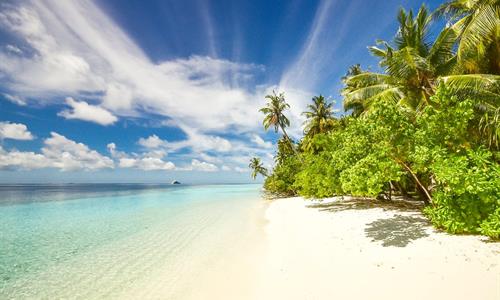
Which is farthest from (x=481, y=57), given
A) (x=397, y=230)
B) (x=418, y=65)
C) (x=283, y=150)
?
(x=283, y=150)

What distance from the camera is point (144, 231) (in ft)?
46.2

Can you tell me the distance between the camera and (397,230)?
351 inches

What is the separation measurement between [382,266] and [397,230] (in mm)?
3486

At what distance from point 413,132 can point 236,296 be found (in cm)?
704

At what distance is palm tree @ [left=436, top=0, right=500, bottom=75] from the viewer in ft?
27.9

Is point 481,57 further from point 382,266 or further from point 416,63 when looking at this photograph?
point 382,266

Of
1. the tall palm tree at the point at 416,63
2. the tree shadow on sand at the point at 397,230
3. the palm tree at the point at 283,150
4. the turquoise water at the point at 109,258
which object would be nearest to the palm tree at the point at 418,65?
the tall palm tree at the point at 416,63

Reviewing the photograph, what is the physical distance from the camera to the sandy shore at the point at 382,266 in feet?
15.6

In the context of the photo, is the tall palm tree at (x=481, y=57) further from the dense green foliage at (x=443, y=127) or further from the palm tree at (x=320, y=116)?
the palm tree at (x=320, y=116)

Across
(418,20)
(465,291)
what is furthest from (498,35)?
(465,291)

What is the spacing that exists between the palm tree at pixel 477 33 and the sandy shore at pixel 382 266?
607 centimetres

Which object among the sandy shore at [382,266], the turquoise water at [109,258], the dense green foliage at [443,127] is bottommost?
the turquoise water at [109,258]

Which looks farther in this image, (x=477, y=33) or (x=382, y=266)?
(x=477, y=33)

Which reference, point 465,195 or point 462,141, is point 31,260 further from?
point 462,141
